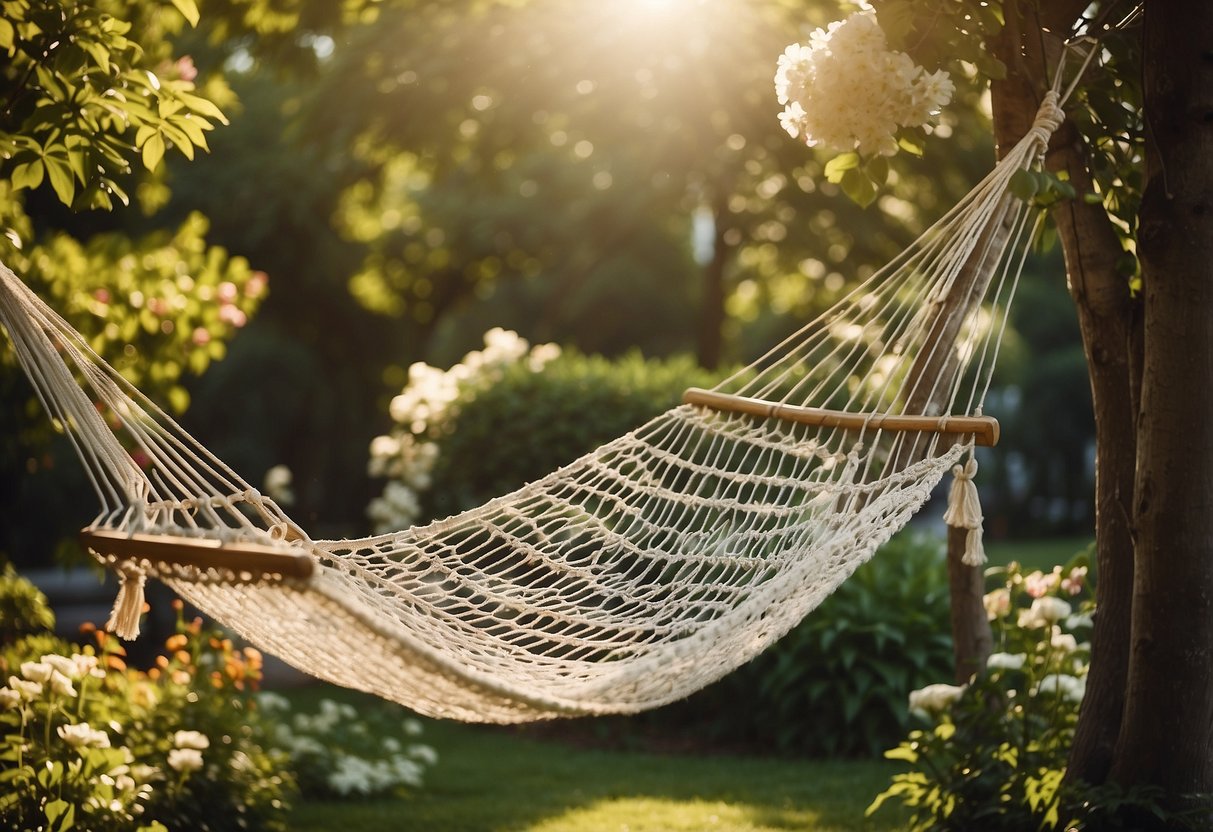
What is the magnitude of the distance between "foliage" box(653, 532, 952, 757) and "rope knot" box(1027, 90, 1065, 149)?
2.15 m

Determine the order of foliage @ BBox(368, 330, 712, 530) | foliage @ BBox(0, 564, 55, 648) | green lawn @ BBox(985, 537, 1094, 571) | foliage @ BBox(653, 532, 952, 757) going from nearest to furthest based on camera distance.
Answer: foliage @ BBox(0, 564, 55, 648) → foliage @ BBox(653, 532, 952, 757) → foliage @ BBox(368, 330, 712, 530) → green lawn @ BBox(985, 537, 1094, 571)

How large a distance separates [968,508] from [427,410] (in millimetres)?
3448

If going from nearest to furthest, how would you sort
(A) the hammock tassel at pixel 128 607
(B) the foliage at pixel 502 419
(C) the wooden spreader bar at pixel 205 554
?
(C) the wooden spreader bar at pixel 205 554, (A) the hammock tassel at pixel 128 607, (B) the foliage at pixel 502 419

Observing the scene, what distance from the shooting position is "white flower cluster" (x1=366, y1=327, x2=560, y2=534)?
5129 millimetres

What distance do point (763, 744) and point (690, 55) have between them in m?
3.34

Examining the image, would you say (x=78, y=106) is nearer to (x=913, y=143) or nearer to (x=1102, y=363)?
(x=913, y=143)

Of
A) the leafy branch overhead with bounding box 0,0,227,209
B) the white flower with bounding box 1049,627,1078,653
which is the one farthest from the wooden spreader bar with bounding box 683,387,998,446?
the leafy branch overhead with bounding box 0,0,227,209

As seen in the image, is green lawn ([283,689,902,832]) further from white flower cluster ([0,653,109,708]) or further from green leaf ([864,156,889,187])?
green leaf ([864,156,889,187])

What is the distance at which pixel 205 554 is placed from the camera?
1.64 meters

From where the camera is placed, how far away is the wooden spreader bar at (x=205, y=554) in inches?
61.7

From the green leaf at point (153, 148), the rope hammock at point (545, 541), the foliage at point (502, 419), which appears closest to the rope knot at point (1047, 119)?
the rope hammock at point (545, 541)

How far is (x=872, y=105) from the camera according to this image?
204 centimetres

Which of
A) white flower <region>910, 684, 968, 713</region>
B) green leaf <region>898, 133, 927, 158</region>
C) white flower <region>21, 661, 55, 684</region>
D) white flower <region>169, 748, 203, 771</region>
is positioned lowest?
white flower <region>169, 748, 203, 771</region>

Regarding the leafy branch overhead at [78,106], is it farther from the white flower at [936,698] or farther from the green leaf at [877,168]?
the white flower at [936,698]
